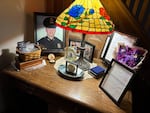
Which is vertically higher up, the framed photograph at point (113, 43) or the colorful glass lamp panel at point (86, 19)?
the colorful glass lamp panel at point (86, 19)

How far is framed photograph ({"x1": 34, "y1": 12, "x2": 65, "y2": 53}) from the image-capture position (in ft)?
5.06

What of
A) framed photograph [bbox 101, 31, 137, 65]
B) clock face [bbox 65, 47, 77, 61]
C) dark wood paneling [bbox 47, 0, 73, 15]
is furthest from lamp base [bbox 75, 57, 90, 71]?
dark wood paneling [bbox 47, 0, 73, 15]

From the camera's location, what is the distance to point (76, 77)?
1302 mm

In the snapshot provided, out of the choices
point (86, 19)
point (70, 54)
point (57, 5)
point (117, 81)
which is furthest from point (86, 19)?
point (57, 5)

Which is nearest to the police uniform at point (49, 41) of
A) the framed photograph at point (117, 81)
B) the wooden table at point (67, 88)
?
the wooden table at point (67, 88)

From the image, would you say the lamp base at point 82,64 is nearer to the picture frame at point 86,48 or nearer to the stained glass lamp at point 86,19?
the picture frame at point 86,48

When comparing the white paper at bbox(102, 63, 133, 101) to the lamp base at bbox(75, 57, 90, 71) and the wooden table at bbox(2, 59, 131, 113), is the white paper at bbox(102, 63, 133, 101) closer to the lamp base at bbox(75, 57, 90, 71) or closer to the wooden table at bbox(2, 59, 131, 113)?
the wooden table at bbox(2, 59, 131, 113)

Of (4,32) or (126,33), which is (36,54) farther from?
(126,33)

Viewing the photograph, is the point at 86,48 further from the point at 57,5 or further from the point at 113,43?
the point at 57,5

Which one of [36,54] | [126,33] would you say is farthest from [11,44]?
[126,33]

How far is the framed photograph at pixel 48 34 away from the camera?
154 cm

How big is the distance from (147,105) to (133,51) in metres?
0.44

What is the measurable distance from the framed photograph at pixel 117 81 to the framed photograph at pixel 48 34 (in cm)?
55

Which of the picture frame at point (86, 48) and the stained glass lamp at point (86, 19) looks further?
the picture frame at point (86, 48)
